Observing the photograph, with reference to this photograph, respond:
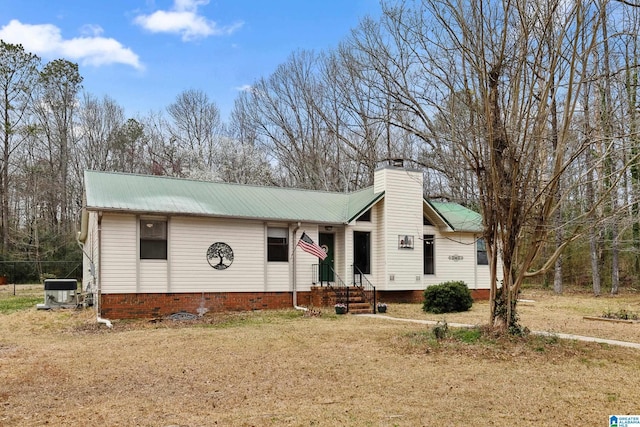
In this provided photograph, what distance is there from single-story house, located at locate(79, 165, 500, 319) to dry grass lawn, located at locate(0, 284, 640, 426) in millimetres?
3115

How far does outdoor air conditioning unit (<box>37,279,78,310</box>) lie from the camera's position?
1705 cm

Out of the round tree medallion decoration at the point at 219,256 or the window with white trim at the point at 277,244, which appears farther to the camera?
the window with white trim at the point at 277,244

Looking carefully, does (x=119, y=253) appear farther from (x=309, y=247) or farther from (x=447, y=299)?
(x=447, y=299)

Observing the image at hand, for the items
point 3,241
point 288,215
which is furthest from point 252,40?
point 3,241

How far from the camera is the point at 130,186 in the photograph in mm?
16219

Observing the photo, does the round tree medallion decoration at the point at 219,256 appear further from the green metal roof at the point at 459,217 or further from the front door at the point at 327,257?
the green metal roof at the point at 459,217

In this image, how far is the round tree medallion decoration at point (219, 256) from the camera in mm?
16078

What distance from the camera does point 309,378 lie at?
7.34m

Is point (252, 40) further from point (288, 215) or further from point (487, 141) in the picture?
point (487, 141)

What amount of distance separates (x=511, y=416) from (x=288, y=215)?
40.2 feet

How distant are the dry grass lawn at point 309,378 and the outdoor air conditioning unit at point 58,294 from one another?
16.3 feet

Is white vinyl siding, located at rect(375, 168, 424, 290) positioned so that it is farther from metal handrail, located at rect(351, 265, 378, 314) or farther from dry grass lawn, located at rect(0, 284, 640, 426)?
dry grass lawn, located at rect(0, 284, 640, 426)

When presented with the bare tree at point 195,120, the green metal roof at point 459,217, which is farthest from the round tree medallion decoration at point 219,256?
the bare tree at point 195,120

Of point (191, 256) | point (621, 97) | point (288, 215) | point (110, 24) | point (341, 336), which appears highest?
point (110, 24)
